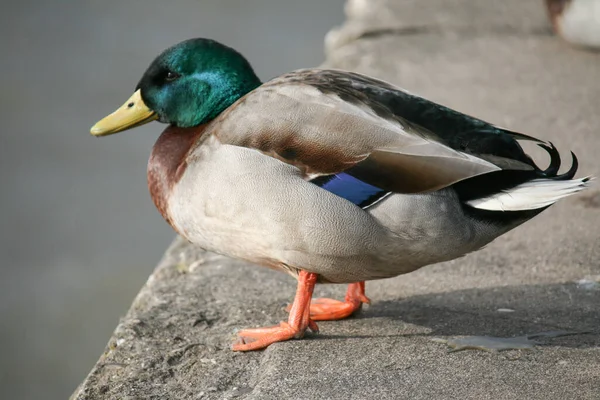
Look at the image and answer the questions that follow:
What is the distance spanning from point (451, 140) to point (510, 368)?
78 cm

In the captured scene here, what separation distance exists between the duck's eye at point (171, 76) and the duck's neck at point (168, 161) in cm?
20

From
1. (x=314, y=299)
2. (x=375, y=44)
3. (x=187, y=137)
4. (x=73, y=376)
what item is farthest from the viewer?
(x=375, y=44)

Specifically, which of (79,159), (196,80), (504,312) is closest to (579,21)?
(504,312)

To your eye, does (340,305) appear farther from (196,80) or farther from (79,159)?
(79,159)

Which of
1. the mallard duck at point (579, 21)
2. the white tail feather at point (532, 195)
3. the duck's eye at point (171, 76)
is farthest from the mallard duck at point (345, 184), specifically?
the mallard duck at point (579, 21)

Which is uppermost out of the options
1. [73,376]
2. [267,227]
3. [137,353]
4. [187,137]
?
[187,137]

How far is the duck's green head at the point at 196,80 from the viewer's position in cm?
366

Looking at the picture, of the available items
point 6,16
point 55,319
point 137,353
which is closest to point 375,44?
point 55,319

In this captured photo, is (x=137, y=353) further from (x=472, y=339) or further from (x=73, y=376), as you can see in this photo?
(x=73, y=376)

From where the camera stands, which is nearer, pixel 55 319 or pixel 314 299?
pixel 314 299

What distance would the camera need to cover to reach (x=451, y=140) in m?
3.21

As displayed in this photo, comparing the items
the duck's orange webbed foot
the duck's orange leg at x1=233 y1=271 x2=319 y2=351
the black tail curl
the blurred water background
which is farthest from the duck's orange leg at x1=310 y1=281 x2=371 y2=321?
the blurred water background

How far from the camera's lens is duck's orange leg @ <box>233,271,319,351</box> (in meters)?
3.39

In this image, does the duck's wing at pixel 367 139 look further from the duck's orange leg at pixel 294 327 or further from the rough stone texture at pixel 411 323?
the rough stone texture at pixel 411 323
